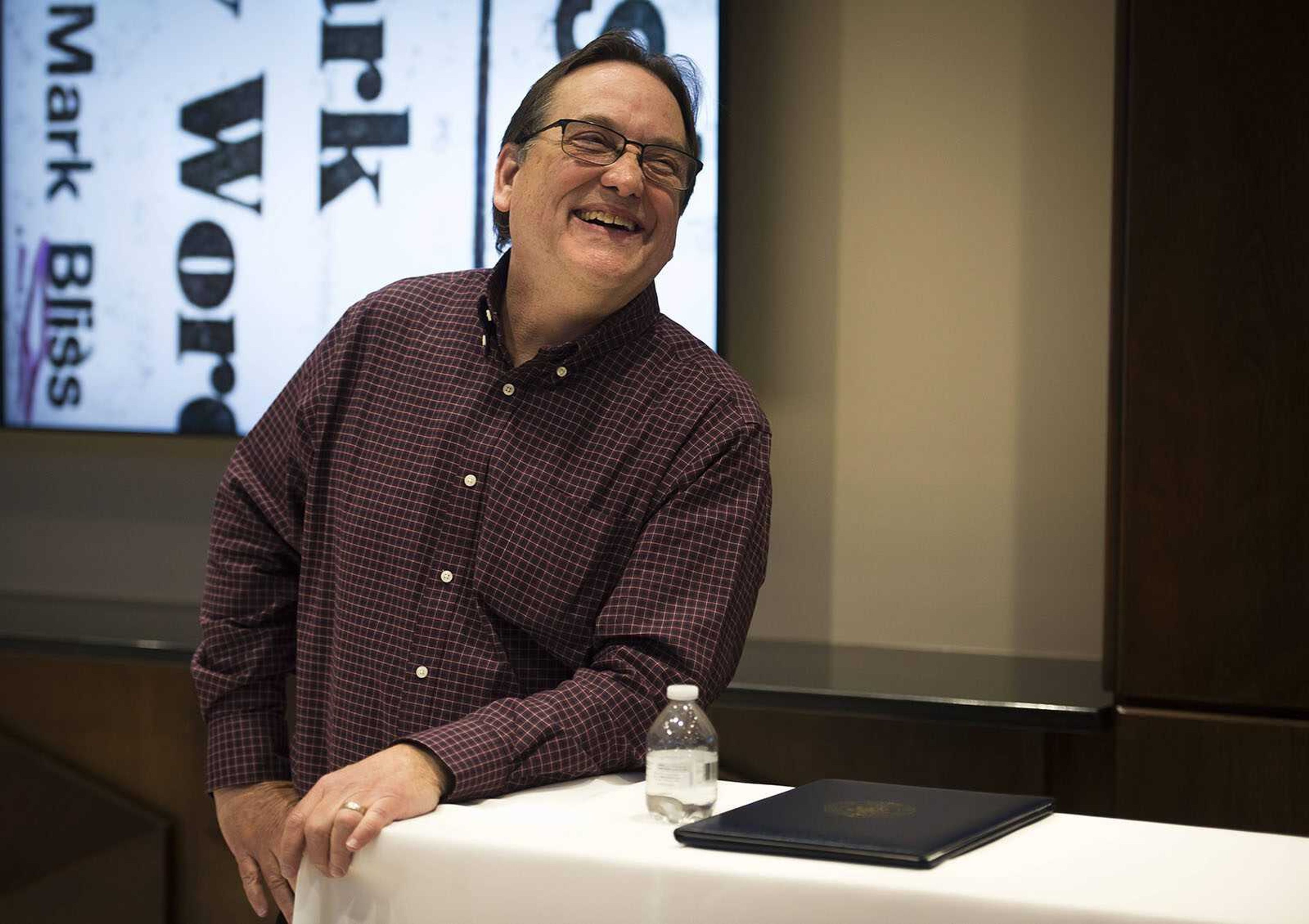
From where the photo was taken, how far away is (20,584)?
11.9ft

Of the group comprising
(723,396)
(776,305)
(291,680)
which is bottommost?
(291,680)

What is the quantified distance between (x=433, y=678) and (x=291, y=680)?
4.81ft

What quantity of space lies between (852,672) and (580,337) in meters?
1.27

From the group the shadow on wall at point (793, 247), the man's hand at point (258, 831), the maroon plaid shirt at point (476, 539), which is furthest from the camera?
the shadow on wall at point (793, 247)

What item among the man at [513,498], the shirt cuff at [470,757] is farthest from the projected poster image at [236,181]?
the shirt cuff at [470,757]

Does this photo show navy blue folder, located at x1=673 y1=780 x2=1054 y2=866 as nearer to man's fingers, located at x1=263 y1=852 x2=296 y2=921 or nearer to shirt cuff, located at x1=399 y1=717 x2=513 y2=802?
shirt cuff, located at x1=399 y1=717 x2=513 y2=802

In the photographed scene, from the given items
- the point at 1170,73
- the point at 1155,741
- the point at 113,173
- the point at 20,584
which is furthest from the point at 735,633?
the point at 20,584

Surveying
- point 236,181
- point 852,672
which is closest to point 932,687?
point 852,672

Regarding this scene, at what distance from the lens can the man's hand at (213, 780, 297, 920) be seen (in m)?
1.62

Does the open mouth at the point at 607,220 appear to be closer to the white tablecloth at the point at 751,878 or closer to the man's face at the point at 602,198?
the man's face at the point at 602,198

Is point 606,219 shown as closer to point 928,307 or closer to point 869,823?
point 869,823

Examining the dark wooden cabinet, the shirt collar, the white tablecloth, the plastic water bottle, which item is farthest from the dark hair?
the dark wooden cabinet

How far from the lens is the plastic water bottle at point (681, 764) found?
128 centimetres

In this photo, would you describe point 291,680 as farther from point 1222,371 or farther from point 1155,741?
point 1222,371
